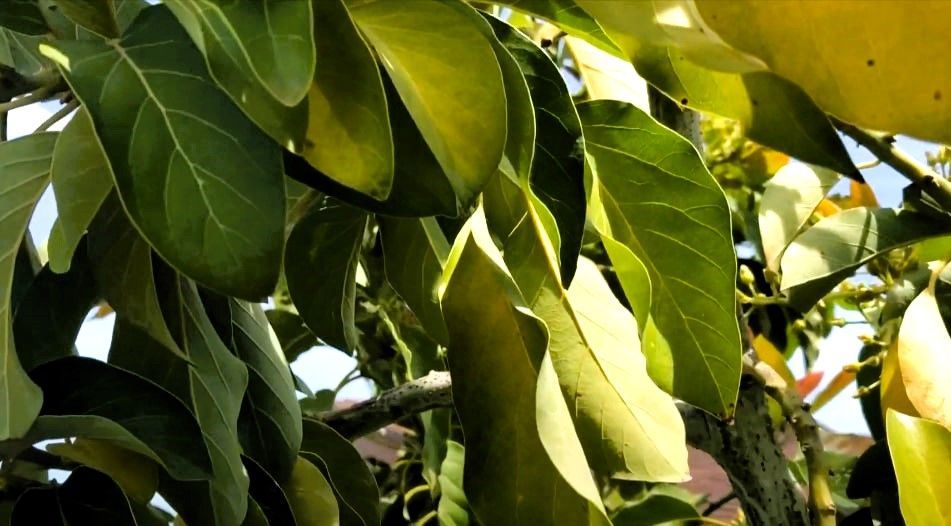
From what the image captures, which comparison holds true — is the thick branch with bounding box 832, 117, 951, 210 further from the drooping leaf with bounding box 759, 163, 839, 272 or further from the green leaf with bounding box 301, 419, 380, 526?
the green leaf with bounding box 301, 419, 380, 526

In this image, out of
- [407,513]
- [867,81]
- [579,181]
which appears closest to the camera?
[867,81]

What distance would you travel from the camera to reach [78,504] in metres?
0.36

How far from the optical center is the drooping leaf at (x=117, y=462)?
36 cm

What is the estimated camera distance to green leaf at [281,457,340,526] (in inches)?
16.6

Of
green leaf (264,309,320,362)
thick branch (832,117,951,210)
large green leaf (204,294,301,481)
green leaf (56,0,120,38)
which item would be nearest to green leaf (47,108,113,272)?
green leaf (56,0,120,38)

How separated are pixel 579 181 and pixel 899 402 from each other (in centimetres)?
27

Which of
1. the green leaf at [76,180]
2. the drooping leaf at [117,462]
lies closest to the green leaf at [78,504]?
the drooping leaf at [117,462]

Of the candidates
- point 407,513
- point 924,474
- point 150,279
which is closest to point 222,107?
point 150,279

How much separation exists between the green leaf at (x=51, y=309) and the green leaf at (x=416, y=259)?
133 millimetres

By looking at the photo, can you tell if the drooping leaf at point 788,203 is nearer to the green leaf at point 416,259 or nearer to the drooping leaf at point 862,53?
the green leaf at point 416,259

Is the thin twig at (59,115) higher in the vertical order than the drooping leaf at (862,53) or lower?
lower

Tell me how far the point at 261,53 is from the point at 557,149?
0.14 meters

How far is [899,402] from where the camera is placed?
485mm

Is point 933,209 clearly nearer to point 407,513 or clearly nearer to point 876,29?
point 876,29
